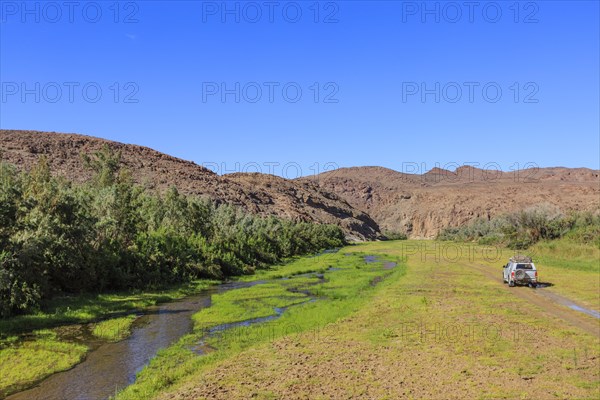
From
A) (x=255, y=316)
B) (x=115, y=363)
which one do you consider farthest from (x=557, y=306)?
(x=115, y=363)

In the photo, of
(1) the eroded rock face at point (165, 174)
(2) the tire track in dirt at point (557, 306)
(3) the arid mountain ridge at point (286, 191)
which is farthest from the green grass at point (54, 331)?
(3) the arid mountain ridge at point (286, 191)

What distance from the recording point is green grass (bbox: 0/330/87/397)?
46.0ft

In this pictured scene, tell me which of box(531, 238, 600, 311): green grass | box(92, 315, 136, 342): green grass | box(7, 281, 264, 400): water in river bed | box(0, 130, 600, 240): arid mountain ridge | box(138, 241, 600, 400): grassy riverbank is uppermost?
box(0, 130, 600, 240): arid mountain ridge

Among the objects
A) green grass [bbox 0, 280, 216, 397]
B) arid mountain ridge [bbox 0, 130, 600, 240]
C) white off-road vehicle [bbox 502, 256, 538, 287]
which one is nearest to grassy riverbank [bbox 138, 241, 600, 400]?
green grass [bbox 0, 280, 216, 397]

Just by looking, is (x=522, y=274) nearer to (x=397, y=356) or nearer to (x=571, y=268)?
(x=571, y=268)

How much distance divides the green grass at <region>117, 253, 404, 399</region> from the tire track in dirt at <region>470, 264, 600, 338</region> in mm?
8897

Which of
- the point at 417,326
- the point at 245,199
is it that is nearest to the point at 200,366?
the point at 417,326

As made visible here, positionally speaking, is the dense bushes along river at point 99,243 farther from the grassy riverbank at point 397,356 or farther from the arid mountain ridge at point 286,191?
the arid mountain ridge at point 286,191

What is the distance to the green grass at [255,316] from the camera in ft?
47.1

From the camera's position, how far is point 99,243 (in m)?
31.6

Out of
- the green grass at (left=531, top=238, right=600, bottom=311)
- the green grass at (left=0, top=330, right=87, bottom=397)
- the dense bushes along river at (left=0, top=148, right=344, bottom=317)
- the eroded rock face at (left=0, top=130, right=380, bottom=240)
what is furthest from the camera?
the eroded rock face at (left=0, top=130, right=380, bottom=240)

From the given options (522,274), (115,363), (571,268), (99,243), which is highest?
(99,243)

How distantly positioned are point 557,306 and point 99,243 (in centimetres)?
2698

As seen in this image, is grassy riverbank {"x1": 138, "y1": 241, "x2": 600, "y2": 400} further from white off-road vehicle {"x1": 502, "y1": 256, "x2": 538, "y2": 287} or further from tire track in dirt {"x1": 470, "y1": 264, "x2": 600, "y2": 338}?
white off-road vehicle {"x1": 502, "y1": 256, "x2": 538, "y2": 287}
